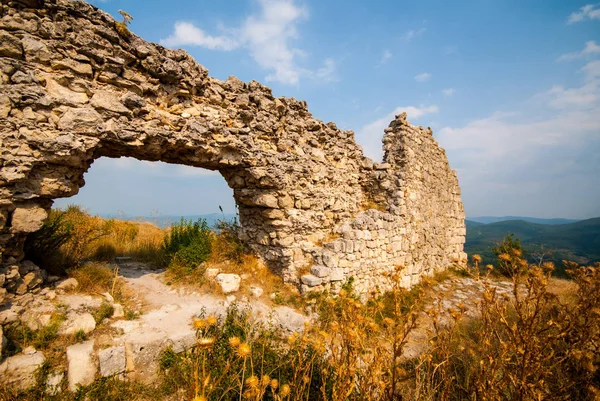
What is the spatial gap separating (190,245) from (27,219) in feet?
8.55

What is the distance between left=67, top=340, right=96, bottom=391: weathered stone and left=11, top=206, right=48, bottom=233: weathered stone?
1.61 m

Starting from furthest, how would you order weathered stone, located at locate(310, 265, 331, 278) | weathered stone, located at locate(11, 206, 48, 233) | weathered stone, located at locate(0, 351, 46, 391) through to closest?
weathered stone, located at locate(310, 265, 331, 278) → weathered stone, located at locate(11, 206, 48, 233) → weathered stone, located at locate(0, 351, 46, 391)

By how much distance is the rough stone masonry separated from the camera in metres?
3.31

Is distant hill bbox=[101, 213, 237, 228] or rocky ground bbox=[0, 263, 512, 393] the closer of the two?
rocky ground bbox=[0, 263, 512, 393]

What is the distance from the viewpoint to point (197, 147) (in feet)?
15.1

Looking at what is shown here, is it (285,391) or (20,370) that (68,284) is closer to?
(20,370)

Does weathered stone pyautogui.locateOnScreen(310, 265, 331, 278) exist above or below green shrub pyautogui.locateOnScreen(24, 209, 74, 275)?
below

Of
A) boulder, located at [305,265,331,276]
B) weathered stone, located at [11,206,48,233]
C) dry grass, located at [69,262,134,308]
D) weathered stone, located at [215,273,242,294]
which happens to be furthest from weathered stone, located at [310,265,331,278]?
weathered stone, located at [11,206,48,233]

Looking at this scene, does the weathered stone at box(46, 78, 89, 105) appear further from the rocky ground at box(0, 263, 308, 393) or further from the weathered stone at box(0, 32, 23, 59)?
the rocky ground at box(0, 263, 308, 393)

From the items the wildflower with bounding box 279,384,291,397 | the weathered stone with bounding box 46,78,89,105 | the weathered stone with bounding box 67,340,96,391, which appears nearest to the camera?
the wildflower with bounding box 279,384,291,397

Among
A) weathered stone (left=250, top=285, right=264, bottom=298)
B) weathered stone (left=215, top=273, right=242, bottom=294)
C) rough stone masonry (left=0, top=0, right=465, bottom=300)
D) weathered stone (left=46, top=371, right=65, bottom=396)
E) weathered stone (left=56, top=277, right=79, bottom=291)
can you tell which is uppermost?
rough stone masonry (left=0, top=0, right=465, bottom=300)

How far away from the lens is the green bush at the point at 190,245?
216 inches

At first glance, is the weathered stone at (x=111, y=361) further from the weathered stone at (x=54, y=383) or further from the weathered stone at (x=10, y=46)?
the weathered stone at (x=10, y=46)

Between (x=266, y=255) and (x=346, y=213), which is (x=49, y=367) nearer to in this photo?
(x=266, y=255)
